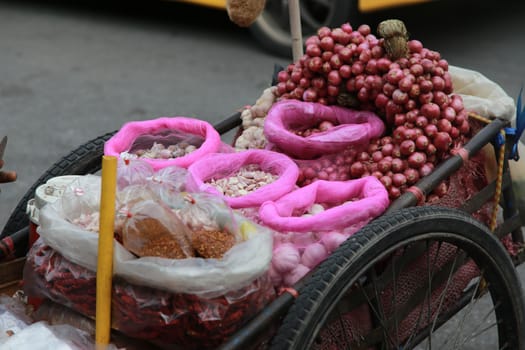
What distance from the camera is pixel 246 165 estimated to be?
2281 mm

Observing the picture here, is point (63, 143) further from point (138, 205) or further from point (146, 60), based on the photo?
point (138, 205)

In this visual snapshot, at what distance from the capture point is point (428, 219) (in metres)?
1.91

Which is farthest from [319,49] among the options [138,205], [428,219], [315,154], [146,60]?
[146,60]

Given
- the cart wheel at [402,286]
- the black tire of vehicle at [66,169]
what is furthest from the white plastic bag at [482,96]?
the black tire of vehicle at [66,169]

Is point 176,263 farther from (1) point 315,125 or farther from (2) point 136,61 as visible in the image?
(2) point 136,61

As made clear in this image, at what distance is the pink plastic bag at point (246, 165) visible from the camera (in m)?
2.05

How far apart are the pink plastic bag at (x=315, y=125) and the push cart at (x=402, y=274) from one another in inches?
9.8

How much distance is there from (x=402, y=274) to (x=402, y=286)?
0.12 feet

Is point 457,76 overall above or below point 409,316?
above

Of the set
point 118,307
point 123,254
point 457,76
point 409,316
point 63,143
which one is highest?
point 457,76

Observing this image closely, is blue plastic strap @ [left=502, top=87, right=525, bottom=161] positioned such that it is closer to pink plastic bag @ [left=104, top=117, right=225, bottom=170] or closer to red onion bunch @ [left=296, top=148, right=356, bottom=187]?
red onion bunch @ [left=296, top=148, right=356, bottom=187]

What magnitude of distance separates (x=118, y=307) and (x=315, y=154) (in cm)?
85

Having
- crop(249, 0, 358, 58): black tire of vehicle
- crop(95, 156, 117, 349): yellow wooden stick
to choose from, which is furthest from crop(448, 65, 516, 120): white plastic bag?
crop(249, 0, 358, 58): black tire of vehicle

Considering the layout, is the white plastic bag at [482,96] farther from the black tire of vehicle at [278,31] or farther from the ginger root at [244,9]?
the black tire of vehicle at [278,31]
